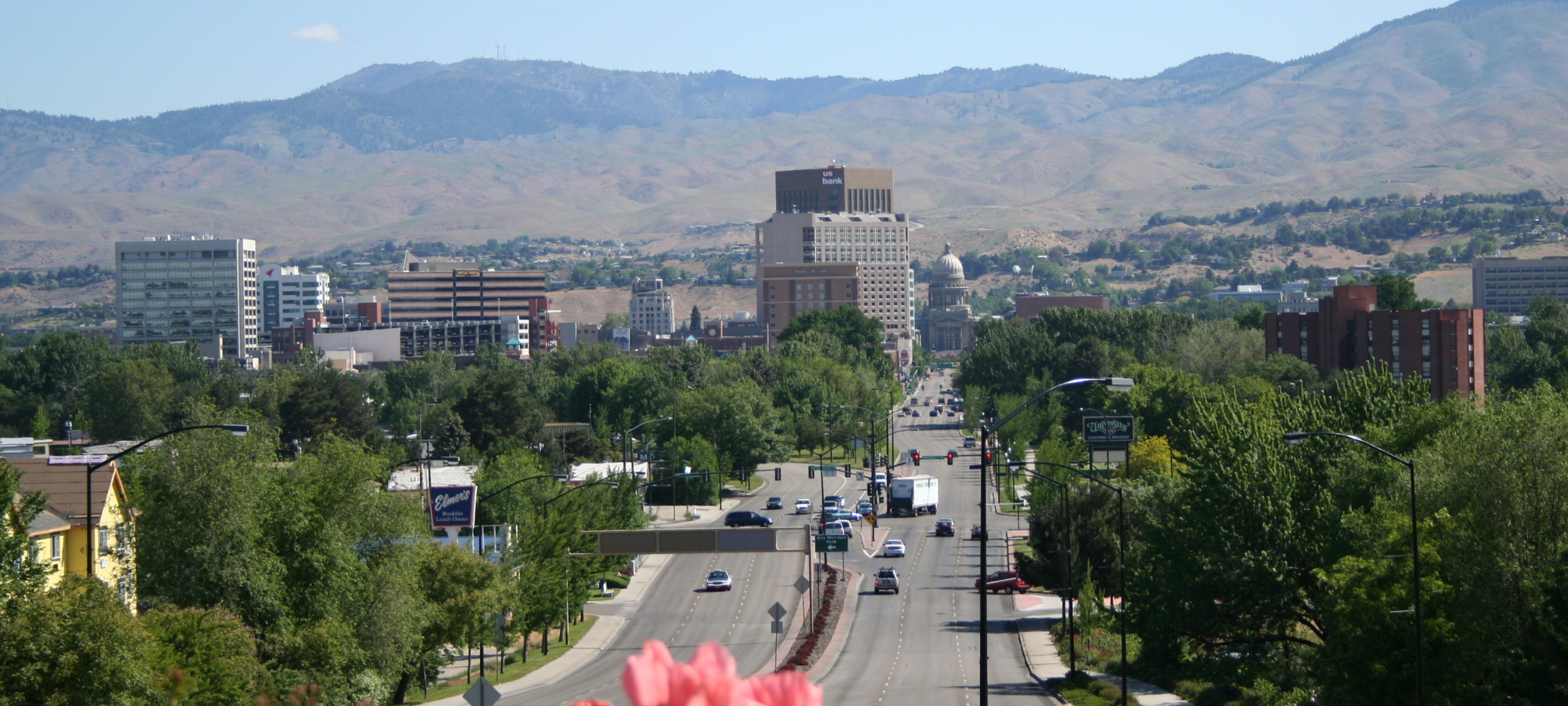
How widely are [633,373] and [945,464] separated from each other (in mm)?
31745

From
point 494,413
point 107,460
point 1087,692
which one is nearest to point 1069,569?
point 1087,692

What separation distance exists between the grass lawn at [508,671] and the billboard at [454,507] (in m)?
5.98

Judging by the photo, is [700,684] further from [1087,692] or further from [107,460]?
[1087,692]

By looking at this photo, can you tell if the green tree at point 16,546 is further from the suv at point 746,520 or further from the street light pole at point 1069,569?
the suv at point 746,520

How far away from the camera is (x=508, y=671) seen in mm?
67562

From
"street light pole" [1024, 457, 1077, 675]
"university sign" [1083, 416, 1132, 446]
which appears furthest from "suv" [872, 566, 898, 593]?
"university sign" [1083, 416, 1132, 446]

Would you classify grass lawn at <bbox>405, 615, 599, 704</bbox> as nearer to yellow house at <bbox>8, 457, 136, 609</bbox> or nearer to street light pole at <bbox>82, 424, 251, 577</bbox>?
yellow house at <bbox>8, 457, 136, 609</bbox>

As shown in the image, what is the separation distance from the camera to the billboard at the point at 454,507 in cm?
6456

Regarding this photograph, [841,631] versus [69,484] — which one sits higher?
[69,484]

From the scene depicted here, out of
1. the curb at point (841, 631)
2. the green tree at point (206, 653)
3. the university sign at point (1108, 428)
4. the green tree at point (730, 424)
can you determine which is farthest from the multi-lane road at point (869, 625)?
the green tree at point (730, 424)

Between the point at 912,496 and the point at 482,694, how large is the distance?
83.8 meters

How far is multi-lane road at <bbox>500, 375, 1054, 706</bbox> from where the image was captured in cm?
6059

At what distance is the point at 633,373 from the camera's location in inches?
6511

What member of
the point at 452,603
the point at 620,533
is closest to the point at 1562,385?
the point at 620,533
